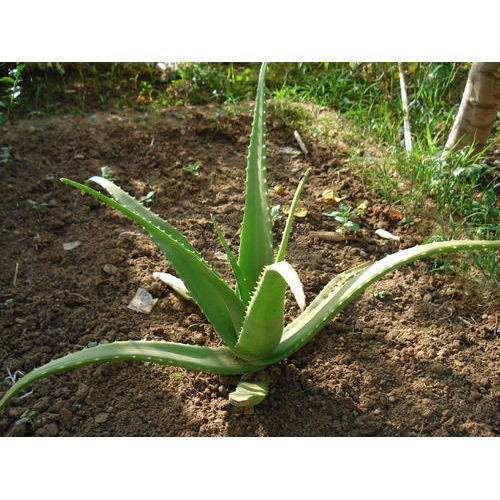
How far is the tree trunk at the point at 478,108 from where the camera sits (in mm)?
2393

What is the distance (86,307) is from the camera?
6.84ft

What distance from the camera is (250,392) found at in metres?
1.59

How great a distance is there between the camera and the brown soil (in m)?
1.71

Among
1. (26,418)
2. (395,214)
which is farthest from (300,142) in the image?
(26,418)

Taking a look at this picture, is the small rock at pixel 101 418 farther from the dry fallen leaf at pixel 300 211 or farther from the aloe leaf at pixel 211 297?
Result: the dry fallen leaf at pixel 300 211

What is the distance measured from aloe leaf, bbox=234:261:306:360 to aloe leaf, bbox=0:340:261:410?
61 mm

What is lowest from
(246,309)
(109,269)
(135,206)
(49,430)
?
(49,430)

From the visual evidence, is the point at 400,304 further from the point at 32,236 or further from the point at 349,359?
the point at 32,236

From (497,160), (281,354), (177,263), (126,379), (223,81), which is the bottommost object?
(126,379)

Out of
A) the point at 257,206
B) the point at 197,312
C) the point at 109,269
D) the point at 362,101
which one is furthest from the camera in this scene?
the point at 362,101

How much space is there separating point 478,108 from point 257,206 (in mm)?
1299

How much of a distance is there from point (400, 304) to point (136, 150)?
150 centimetres

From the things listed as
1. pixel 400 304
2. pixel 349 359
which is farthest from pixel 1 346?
pixel 400 304

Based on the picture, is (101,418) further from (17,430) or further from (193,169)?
(193,169)
